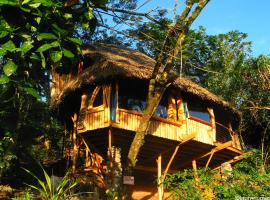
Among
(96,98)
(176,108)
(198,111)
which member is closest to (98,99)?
(96,98)

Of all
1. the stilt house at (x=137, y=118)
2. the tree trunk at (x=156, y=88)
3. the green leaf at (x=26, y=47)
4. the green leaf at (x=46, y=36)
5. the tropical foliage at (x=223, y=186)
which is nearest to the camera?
the green leaf at (x=26, y=47)

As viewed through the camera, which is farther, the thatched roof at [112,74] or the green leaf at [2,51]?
the thatched roof at [112,74]

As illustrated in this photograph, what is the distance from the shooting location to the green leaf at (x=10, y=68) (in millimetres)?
4182

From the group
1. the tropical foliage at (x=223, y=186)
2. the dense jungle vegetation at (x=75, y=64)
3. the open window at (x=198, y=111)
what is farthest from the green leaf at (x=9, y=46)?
the open window at (x=198, y=111)

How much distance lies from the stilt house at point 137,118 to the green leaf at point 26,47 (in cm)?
785

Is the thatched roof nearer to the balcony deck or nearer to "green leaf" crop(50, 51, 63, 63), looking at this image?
the balcony deck

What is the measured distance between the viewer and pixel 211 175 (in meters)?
7.01

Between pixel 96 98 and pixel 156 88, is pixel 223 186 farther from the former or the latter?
pixel 96 98

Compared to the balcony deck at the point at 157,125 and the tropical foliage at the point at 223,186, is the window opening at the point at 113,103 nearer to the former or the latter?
the balcony deck at the point at 157,125

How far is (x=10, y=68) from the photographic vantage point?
422 centimetres

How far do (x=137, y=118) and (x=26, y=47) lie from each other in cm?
873

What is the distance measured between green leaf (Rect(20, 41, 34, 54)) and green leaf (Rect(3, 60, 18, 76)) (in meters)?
0.17

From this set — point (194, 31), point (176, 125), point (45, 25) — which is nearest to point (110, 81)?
point (176, 125)

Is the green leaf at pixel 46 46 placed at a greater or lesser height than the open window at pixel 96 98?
lesser
